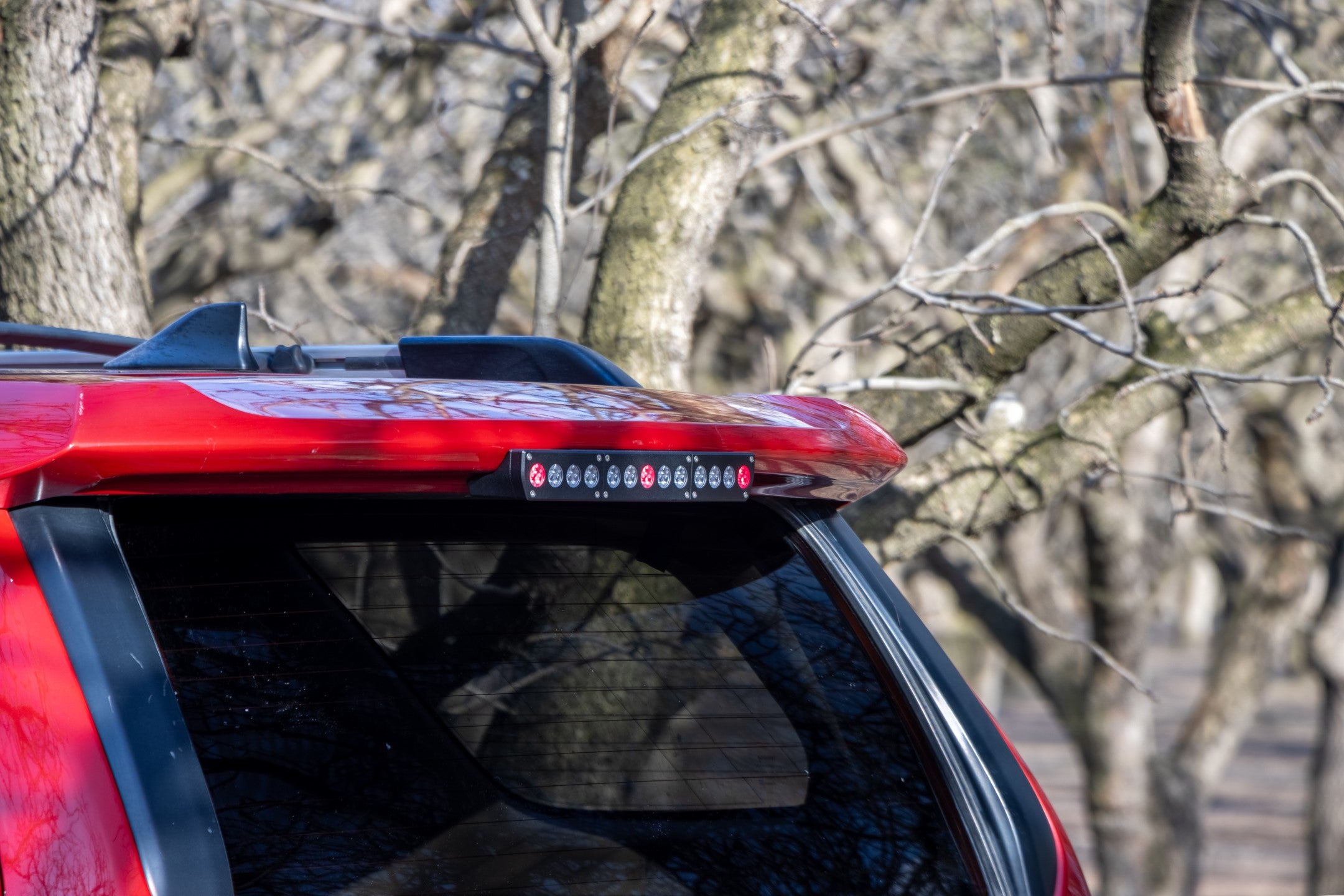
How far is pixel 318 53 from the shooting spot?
8070 mm

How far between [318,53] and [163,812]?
24.9ft

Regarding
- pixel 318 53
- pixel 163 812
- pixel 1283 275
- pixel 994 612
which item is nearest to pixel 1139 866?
pixel 994 612

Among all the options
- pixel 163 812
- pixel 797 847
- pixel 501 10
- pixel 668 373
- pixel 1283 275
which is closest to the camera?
pixel 163 812

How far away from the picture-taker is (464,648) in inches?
77.5

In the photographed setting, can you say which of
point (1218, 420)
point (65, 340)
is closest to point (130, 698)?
point (65, 340)

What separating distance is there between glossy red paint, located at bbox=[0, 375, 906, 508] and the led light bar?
16 millimetres

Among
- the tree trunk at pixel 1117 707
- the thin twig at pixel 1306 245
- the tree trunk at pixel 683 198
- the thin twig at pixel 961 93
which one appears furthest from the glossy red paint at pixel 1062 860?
the tree trunk at pixel 1117 707

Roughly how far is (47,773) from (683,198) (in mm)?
2758

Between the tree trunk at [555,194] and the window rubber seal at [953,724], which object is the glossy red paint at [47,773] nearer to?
the window rubber seal at [953,724]

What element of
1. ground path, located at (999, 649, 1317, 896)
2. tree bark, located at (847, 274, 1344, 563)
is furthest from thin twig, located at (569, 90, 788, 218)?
ground path, located at (999, 649, 1317, 896)

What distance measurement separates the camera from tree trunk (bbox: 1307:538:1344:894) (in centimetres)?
879

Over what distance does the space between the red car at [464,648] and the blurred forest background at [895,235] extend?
5.53 feet

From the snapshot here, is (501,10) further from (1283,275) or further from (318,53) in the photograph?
(1283,275)

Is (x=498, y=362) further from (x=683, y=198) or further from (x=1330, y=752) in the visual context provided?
(x=1330, y=752)
